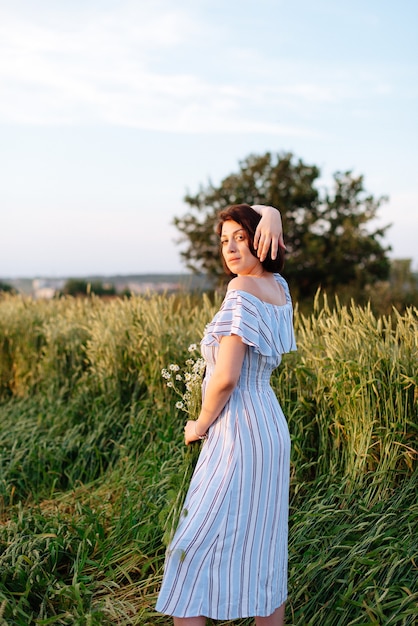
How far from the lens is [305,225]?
16.5 metres

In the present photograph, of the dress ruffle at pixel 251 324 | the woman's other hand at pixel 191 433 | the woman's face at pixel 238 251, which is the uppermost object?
the woman's face at pixel 238 251

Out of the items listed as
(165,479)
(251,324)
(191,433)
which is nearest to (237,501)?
(191,433)

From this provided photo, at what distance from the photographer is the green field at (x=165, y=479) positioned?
2781mm

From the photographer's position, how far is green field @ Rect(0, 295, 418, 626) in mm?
2781

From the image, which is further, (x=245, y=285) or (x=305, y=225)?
(x=305, y=225)

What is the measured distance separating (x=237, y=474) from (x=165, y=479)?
57.7 inches

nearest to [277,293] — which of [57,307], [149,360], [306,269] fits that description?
[149,360]

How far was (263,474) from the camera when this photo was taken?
224 centimetres

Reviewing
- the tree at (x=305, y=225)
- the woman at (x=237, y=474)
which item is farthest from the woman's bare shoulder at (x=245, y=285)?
the tree at (x=305, y=225)

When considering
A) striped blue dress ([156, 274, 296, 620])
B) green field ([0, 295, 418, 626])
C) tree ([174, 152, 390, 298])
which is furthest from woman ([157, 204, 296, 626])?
tree ([174, 152, 390, 298])

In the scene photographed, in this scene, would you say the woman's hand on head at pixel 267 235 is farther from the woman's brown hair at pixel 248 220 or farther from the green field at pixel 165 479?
the green field at pixel 165 479

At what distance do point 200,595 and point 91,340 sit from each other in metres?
3.59

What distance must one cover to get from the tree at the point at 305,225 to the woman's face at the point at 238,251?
13075 mm

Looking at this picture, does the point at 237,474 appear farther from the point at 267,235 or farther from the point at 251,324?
the point at 267,235
